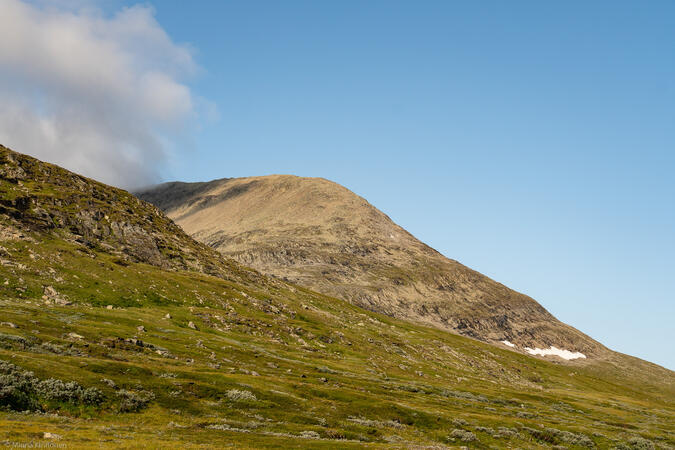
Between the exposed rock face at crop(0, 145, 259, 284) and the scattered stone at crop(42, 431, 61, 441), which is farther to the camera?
the exposed rock face at crop(0, 145, 259, 284)

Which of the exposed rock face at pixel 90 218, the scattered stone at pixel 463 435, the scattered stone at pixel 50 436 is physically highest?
the exposed rock face at pixel 90 218

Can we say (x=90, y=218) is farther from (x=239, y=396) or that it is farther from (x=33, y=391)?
(x=33, y=391)

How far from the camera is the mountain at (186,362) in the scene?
44562mm

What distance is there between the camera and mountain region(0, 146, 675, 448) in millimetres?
44562

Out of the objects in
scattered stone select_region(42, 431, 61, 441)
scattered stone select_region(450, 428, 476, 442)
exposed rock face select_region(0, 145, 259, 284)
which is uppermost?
exposed rock face select_region(0, 145, 259, 284)

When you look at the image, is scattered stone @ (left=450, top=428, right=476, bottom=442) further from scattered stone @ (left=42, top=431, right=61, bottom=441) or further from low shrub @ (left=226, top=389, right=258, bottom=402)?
scattered stone @ (left=42, top=431, right=61, bottom=441)

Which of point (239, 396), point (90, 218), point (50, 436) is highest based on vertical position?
point (90, 218)

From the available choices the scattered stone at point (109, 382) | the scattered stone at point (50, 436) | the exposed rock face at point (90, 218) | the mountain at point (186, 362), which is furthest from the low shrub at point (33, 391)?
the exposed rock face at point (90, 218)

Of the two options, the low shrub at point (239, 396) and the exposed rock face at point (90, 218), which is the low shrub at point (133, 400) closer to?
the low shrub at point (239, 396)

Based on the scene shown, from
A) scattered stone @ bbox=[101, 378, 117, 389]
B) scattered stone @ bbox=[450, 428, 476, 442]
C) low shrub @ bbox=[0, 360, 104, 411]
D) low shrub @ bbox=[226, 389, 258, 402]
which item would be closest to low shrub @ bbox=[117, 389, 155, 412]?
scattered stone @ bbox=[101, 378, 117, 389]

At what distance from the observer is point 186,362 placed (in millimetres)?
72000

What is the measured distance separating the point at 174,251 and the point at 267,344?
56354 millimetres

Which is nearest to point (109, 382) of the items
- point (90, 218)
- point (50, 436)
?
point (50, 436)

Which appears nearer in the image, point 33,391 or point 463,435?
point 33,391
